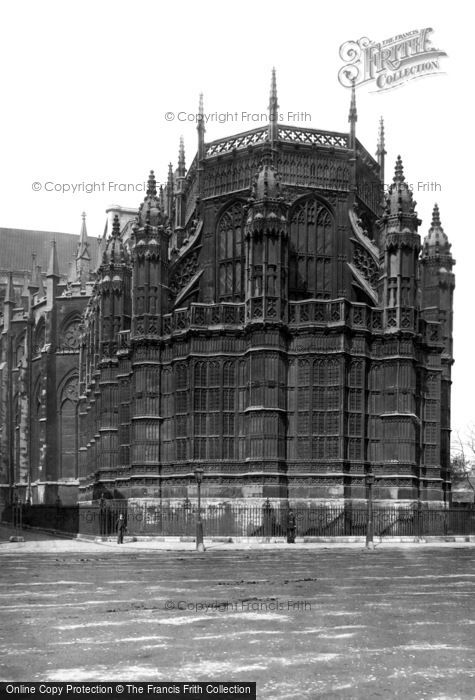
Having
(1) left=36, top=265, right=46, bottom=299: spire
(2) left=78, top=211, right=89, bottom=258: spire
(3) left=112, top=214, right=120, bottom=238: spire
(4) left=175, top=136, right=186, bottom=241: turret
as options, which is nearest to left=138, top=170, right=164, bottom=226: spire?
(3) left=112, top=214, right=120, bottom=238: spire

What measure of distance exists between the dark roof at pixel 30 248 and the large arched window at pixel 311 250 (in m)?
50.1

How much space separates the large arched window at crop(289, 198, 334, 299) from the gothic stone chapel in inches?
2.4

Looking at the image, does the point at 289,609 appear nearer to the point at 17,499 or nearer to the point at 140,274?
the point at 140,274

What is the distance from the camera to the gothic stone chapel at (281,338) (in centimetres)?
4122

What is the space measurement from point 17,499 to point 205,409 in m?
36.1

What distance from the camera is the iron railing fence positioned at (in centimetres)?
3988

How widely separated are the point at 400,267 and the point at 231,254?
7.94m

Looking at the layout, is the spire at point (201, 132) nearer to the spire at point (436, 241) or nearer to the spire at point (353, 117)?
the spire at point (353, 117)

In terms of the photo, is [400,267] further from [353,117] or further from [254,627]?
[254,627]

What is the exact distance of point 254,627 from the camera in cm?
1254

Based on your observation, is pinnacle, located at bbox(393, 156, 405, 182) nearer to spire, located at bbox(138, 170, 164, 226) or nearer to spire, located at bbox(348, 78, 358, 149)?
spire, located at bbox(348, 78, 358, 149)

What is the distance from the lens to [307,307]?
42125 millimetres

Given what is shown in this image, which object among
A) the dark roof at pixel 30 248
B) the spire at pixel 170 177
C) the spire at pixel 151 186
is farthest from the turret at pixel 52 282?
the spire at pixel 151 186

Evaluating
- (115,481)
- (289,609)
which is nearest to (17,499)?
(115,481)
